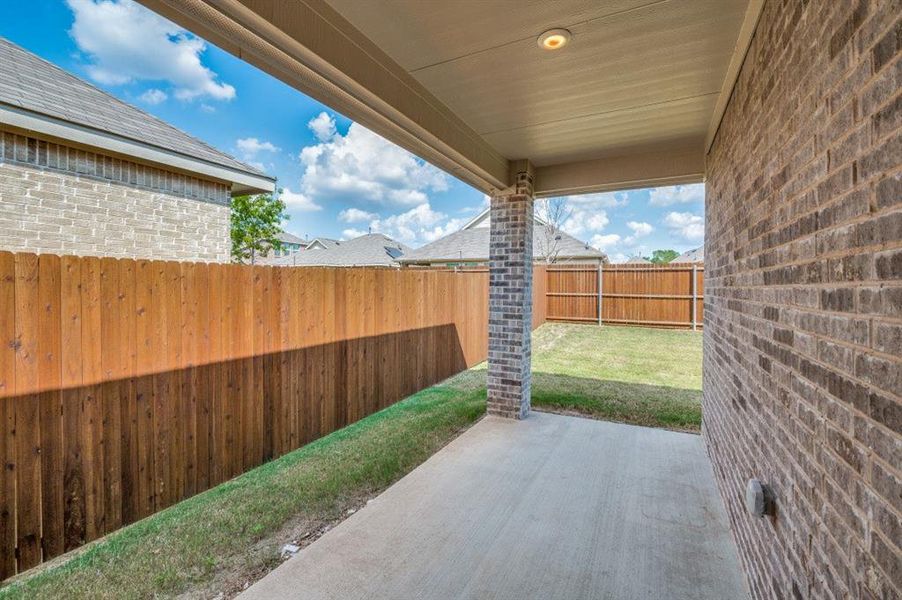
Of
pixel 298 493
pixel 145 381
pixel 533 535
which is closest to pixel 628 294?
pixel 533 535

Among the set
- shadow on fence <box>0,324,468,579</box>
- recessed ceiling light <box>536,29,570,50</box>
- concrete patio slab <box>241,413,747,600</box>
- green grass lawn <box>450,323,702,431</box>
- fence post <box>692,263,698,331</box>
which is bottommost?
concrete patio slab <box>241,413,747,600</box>

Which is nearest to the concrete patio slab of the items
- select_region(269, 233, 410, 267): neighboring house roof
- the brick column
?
the brick column

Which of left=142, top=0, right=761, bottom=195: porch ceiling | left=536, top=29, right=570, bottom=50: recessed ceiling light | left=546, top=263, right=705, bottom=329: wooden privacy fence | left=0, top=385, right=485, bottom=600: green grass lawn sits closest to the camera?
left=142, top=0, right=761, bottom=195: porch ceiling

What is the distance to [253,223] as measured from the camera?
12422mm

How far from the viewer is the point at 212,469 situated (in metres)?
2.98

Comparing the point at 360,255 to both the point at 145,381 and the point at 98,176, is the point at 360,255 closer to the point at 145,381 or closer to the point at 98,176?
the point at 98,176

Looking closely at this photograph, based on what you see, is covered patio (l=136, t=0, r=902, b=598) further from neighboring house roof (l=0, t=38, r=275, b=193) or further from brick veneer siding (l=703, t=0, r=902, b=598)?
neighboring house roof (l=0, t=38, r=275, b=193)

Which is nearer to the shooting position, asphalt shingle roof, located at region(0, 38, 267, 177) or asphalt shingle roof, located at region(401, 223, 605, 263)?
asphalt shingle roof, located at region(0, 38, 267, 177)

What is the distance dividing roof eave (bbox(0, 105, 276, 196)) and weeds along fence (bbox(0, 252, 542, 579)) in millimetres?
3077

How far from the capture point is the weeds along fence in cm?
210

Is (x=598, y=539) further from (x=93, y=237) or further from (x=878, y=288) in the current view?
(x=93, y=237)

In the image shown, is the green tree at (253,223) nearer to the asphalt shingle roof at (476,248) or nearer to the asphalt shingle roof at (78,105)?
the asphalt shingle roof at (78,105)

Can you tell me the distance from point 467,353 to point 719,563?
540cm

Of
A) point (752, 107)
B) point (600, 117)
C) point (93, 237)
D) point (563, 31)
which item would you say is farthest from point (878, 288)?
point (93, 237)
